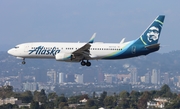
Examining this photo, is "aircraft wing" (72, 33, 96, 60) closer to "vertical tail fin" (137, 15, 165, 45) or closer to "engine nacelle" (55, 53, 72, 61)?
"engine nacelle" (55, 53, 72, 61)

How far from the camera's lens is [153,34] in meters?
92.5

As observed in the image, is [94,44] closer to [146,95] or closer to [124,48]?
[124,48]

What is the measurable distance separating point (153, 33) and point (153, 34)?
0.84 ft

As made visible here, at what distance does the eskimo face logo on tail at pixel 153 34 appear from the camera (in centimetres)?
9200

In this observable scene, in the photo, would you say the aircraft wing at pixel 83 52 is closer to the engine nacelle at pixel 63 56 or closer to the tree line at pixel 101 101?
the engine nacelle at pixel 63 56

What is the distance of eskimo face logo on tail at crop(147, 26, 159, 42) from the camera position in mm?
92000

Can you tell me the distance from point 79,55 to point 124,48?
293 inches

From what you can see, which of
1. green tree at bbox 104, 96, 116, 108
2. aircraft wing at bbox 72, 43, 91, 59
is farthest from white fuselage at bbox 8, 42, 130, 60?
green tree at bbox 104, 96, 116, 108

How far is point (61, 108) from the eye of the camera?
504 feet

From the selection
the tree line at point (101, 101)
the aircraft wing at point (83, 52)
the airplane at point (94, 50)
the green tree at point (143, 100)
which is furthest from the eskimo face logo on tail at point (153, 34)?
the green tree at point (143, 100)

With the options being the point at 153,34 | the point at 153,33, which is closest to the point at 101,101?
the point at 153,33

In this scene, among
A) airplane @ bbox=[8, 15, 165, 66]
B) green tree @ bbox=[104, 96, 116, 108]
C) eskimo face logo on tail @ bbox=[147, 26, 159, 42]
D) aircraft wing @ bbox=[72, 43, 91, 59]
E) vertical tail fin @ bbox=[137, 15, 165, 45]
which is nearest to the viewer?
aircraft wing @ bbox=[72, 43, 91, 59]

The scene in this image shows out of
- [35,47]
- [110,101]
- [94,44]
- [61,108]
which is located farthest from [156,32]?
[110,101]

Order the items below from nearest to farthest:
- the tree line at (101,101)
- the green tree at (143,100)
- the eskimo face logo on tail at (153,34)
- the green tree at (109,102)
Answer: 1. the eskimo face logo on tail at (153,34)
2. the tree line at (101,101)
3. the green tree at (143,100)
4. the green tree at (109,102)
